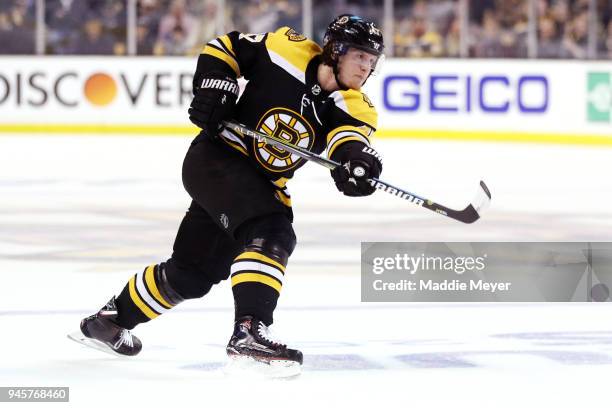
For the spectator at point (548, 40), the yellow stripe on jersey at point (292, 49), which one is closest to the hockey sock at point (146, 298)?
the yellow stripe on jersey at point (292, 49)

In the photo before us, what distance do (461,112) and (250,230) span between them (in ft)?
24.0

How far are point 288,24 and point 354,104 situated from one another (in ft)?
24.8

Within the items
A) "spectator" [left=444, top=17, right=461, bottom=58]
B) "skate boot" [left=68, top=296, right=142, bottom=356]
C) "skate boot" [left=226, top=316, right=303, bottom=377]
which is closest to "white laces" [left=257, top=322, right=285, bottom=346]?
"skate boot" [left=226, top=316, right=303, bottom=377]

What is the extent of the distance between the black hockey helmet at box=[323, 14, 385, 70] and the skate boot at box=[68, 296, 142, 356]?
829 mm

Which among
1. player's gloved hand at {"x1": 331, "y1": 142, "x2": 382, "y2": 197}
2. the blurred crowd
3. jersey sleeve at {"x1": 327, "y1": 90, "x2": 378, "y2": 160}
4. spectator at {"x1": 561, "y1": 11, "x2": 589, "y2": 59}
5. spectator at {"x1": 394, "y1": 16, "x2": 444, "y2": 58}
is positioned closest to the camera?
player's gloved hand at {"x1": 331, "y1": 142, "x2": 382, "y2": 197}

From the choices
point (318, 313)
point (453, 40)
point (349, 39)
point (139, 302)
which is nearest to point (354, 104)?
point (349, 39)

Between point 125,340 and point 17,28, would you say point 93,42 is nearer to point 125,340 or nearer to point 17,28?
point 17,28

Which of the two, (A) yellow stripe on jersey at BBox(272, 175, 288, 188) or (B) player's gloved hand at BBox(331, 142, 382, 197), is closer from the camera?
(B) player's gloved hand at BBox(331, 142, 382, 197)

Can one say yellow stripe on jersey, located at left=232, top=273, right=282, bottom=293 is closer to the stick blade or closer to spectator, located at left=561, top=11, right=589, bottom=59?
the stick blade

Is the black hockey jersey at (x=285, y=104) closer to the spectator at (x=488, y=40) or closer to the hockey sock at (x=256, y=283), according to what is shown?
the hockey sock at (x=256, y=283)

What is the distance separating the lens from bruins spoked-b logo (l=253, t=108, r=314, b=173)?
321cm

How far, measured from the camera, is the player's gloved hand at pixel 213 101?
318 centimetres

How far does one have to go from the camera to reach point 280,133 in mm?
3207

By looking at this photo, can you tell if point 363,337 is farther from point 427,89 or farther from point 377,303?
point 427,89
